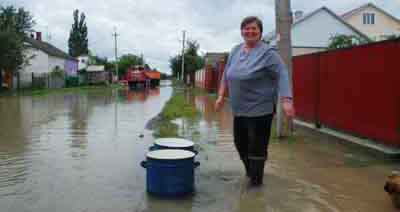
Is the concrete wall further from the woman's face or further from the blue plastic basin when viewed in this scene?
the blue plastic basin

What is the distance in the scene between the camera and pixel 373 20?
2430 inches

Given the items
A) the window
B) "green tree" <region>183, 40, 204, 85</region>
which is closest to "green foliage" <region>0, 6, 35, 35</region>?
"green tree" <region>183, 40, 204, 85</region>

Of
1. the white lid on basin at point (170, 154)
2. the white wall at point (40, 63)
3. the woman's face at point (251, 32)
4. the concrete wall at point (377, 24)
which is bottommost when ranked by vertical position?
the white lid on basin at point (170, 154)

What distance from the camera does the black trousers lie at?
489cm

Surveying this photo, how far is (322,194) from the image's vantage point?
475 cm

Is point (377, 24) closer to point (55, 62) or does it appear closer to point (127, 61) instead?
point (55, 62)

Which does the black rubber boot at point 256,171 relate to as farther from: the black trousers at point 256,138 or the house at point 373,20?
the house at point 373,20

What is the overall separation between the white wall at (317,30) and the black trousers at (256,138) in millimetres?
35603

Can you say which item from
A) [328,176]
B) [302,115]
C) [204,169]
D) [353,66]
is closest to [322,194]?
[328,176]

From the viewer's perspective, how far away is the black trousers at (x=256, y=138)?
489 centimetres

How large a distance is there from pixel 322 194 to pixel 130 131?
6.34m

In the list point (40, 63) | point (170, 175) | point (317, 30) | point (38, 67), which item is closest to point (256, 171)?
point (170, 175)

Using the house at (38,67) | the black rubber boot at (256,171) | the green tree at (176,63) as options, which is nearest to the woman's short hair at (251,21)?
the black rubber boot at (256,171)

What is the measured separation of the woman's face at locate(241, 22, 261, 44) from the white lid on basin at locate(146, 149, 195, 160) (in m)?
1.39
